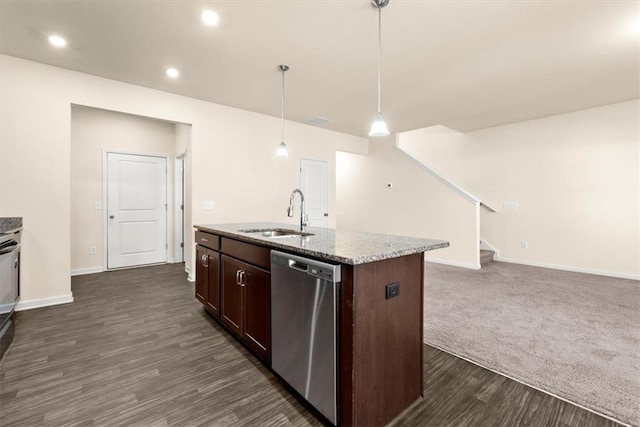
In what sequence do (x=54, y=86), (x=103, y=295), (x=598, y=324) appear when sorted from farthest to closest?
(x=103, y=295), (x=54, y=86), (x=598, y=324)

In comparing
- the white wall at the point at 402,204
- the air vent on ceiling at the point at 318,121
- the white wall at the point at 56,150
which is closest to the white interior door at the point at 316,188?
the air vent on ceiling at the point at 318,121

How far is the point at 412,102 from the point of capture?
439cm

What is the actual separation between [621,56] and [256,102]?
14.3 ft

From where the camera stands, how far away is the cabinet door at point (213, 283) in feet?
8.70

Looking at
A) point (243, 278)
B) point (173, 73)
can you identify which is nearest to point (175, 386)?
point (243, 278)

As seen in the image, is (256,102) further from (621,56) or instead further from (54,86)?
(621,56)

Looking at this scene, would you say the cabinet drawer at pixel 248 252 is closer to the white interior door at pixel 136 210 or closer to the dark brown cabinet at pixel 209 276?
the dark brown cabinet at pixel 209 276

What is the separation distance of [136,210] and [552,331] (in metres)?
5.97

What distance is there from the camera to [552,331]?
265 cm

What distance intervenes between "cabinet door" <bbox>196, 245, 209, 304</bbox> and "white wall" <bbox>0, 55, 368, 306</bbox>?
4.51 ft

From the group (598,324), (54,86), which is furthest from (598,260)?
(54,86)

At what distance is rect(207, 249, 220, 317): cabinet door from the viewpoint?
265cm

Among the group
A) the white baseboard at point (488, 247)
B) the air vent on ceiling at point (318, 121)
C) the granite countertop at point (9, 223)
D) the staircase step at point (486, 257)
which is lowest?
the staircase step at point (486, 257)

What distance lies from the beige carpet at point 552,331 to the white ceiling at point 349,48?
2687 mm
